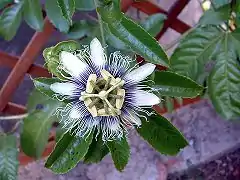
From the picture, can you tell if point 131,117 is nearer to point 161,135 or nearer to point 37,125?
point 161,135

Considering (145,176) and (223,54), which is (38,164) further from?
(223,54)

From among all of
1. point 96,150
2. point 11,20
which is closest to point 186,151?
point 11,20

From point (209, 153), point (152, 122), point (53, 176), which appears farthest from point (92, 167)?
point (152, 122)

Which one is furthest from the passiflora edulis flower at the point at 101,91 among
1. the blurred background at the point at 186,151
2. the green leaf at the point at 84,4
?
the blurred background at the point at 186,151

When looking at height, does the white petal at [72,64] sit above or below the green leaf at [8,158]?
above

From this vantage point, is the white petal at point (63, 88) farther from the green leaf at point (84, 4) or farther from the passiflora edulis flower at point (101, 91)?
the green leaf at point (84, 4)

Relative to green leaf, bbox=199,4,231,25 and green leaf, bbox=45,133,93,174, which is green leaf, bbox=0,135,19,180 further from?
green leaf, bbox=199,4,231,25
